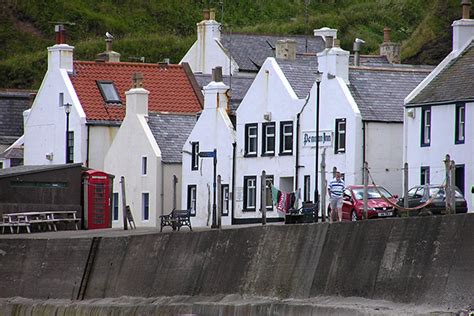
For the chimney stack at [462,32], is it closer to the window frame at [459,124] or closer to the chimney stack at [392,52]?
the window frame at [459,124]

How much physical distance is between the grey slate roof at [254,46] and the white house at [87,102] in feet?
28.4

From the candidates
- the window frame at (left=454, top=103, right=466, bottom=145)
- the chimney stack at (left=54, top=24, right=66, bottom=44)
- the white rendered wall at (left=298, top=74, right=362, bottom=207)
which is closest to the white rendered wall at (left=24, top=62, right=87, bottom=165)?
the chimney stack at (left=54, top=24, right=66, bottom=44)

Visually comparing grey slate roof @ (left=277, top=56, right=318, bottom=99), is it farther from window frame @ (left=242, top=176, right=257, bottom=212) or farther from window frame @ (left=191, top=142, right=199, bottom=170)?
window frame @ (left=191, top=142, right=199, bottom=170)

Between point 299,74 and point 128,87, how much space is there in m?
13.2

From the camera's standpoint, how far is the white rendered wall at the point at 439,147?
213ft

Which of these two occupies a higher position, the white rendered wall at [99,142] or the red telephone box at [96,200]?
the white rendered wall at [99,142]

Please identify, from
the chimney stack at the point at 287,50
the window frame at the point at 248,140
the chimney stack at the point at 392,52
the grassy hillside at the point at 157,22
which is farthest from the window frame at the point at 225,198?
the grassy hillside at the point at 157,22

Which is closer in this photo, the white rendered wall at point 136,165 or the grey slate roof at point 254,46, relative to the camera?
the white rendered wall at point 136,165

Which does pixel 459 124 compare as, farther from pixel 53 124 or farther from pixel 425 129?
pixel 53 124

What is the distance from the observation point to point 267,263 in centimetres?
5588

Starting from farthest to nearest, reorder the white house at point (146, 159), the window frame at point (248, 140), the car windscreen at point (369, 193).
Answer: the white house at point (146, 159) → the window frame at point (248, 140) → the car windscreen at point (369, 193)

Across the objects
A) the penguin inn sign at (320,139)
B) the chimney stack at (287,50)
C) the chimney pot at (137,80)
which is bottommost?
the penguin inn sign at (320,139)

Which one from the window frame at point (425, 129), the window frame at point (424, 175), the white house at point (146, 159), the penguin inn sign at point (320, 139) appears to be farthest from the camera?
the white house at point (146, 159)

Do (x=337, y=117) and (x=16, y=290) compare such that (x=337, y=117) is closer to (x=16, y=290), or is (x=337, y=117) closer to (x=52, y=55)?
(x=16, y=290)
